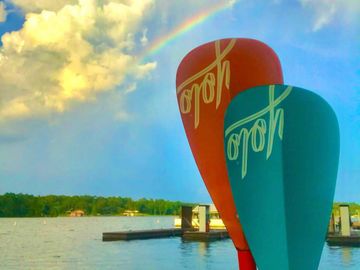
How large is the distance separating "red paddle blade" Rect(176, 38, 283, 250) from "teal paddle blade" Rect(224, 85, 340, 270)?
41.5 inches

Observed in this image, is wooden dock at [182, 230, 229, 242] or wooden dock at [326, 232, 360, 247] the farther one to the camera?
wooden dock at [182, 230, 229, 242]

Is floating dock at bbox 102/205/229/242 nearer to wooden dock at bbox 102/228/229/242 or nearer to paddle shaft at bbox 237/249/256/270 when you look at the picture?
wooden dock at bbox 102/228/229/242

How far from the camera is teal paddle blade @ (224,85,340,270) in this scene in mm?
8000

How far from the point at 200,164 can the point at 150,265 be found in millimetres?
20434

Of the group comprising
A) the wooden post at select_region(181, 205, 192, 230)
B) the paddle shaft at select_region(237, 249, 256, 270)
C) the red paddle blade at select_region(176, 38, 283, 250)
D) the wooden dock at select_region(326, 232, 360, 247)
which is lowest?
the wooden dock at select_region(326, 232, 360, 247)

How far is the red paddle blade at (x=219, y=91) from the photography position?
9641 millimetres

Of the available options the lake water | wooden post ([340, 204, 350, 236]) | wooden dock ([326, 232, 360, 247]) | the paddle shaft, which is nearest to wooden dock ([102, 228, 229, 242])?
the lake water

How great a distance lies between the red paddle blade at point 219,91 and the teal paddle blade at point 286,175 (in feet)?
3.46

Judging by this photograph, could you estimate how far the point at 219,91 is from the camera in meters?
9.78

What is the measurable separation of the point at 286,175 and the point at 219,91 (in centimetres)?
250

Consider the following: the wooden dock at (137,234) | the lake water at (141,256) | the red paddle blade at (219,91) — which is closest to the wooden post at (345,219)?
the lake water at (141,256)

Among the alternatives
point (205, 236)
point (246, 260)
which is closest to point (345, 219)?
point (205, 236)

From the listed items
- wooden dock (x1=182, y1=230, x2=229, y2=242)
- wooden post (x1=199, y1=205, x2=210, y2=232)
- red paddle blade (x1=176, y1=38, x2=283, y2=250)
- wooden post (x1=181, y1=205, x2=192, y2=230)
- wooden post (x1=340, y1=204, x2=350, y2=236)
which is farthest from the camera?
wooden post (x1=181, y1=205, x2=192, y2=230)

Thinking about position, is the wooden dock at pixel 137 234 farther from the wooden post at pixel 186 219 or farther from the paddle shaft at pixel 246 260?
the paddle shaft at pixel 246 260
